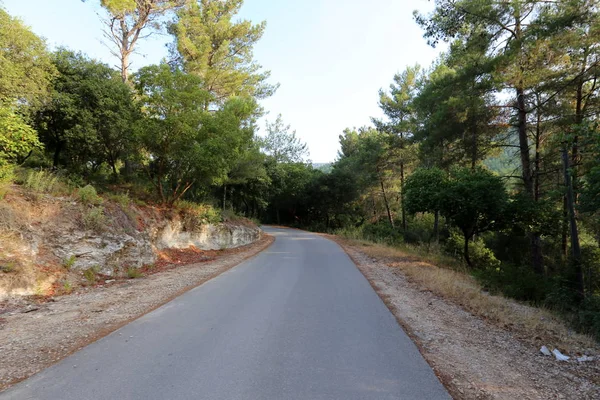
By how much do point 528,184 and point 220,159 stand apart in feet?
42.1

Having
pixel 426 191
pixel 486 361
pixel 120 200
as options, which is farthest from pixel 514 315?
pixel 120 200

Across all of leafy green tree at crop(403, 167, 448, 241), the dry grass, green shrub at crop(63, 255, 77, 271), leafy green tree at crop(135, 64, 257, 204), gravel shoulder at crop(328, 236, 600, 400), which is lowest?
gravel shoulder at crop(328, 236, 600, 400)

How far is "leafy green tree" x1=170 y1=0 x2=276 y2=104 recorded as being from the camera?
17.2m

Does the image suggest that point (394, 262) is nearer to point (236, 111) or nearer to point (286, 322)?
point (286, 322)

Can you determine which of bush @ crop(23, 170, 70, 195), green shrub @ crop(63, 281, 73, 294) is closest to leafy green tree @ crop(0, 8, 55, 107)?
bush @ crop(23, 170, 70, 195)

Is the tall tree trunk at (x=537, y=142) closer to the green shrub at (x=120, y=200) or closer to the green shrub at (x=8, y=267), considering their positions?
the green shrub at (x=120, y=200)

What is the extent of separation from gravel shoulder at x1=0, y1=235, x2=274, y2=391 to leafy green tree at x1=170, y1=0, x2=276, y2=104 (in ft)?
42.5

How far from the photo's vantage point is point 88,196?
9.70m

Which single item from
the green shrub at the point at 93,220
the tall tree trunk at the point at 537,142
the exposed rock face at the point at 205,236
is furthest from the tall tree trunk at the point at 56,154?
the tall tree trunk at the point at 537,142

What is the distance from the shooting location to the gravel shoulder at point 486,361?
3270 mm

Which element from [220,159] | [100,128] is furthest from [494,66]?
[100,128]

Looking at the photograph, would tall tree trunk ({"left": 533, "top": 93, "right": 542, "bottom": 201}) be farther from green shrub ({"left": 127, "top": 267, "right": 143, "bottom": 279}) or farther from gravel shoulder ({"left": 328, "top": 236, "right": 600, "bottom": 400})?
green shrub ({"left": 127, "top": 267, "right": 143, "bottom": 279})

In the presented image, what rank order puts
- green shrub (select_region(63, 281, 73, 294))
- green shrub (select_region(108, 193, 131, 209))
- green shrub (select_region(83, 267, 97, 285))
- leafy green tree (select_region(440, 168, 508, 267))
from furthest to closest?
leafy green tree (select_region(440, 168, 508, 267))
green shrub (select_region(108, 193, 131, 209))
green shrub (select_region(83, 267, 97, 285))
green shrub (select_region(63, 281, 73, 294))

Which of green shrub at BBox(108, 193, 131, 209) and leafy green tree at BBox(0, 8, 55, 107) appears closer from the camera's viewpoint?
leafy green tree at BBox(0, 8, 55, 107)
